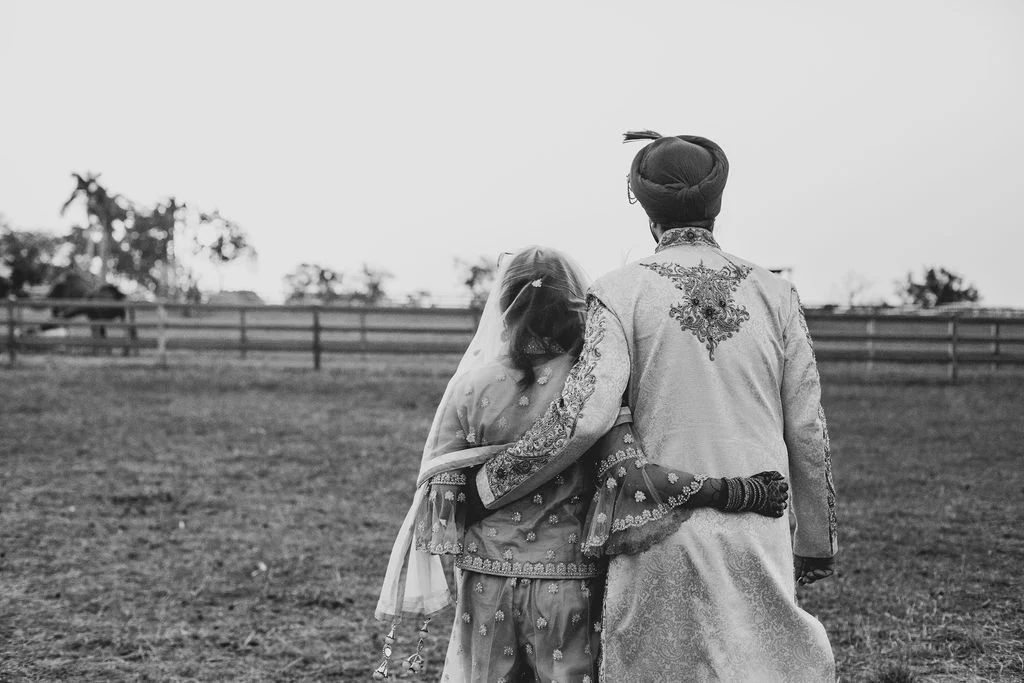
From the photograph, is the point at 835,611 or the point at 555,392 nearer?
the point at 555,392

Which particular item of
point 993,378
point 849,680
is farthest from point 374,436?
point 993,378

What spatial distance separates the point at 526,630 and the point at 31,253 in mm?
55488

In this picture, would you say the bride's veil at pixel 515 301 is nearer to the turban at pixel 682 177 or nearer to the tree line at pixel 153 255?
the turban at pixel 682 177

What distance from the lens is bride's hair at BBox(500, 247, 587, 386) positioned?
97.1 inches

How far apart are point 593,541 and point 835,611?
263 cm

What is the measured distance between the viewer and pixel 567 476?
2373 millimetres

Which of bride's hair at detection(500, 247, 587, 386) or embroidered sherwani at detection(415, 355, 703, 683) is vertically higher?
bride's hair at detection(500, 247, 587, 386)

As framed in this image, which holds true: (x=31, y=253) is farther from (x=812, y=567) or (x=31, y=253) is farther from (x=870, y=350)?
(x=812, y=567)

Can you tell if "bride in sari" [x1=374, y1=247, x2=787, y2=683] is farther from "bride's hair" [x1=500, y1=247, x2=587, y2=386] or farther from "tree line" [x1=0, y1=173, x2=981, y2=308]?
"tree line" [x1=0, y1=173, x2=981, y2=308]

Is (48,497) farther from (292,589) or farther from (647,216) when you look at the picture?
(647,216)

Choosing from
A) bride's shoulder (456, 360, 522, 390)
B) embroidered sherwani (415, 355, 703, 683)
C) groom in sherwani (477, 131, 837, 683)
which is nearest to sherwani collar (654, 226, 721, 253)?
groom in sherwani (477, 131, 837, 683)

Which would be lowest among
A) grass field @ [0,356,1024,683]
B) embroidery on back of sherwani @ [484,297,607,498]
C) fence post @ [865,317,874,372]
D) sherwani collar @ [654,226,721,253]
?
grass field @ [0,356,1024,683]

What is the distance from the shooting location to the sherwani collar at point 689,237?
2.29 m

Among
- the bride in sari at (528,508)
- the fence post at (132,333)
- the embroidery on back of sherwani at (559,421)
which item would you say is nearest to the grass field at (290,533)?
the bride in sari at (528,508)
